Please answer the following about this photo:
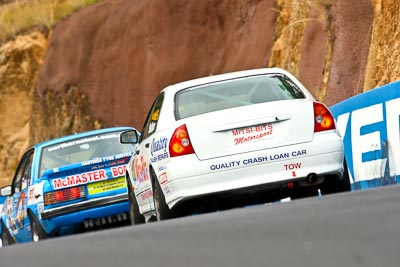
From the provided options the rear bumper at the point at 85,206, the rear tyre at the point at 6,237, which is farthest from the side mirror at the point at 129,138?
the rear tyre at the point at 6,237

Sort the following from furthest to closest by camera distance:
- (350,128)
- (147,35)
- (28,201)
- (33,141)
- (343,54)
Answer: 1. (33,141)
2. (147,35)
3. (343,54)
4. (28,201)
5. (350,128)

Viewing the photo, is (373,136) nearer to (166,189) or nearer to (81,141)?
(166,189)

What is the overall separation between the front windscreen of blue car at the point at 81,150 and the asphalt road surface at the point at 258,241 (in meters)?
7.50

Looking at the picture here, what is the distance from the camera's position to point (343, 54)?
2716 centimetres

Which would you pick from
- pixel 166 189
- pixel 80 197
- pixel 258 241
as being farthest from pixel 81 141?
pixel 258 241

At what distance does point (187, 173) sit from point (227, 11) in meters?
26.0

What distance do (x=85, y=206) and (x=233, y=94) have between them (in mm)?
4291

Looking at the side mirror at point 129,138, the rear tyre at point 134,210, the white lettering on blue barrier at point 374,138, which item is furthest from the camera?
the side mirror at point 129,138

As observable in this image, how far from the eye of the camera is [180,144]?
1218 centimetres

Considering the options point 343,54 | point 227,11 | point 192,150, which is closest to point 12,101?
point 227,11

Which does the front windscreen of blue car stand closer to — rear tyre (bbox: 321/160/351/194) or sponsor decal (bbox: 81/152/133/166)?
sponsor decal (bbox: 81/152/133/166)

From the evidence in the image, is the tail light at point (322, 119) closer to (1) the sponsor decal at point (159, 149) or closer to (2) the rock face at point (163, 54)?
(1) the sponsor decal at point (159, 149)

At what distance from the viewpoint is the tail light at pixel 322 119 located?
482 inches

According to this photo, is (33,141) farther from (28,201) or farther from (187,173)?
(187,173)
